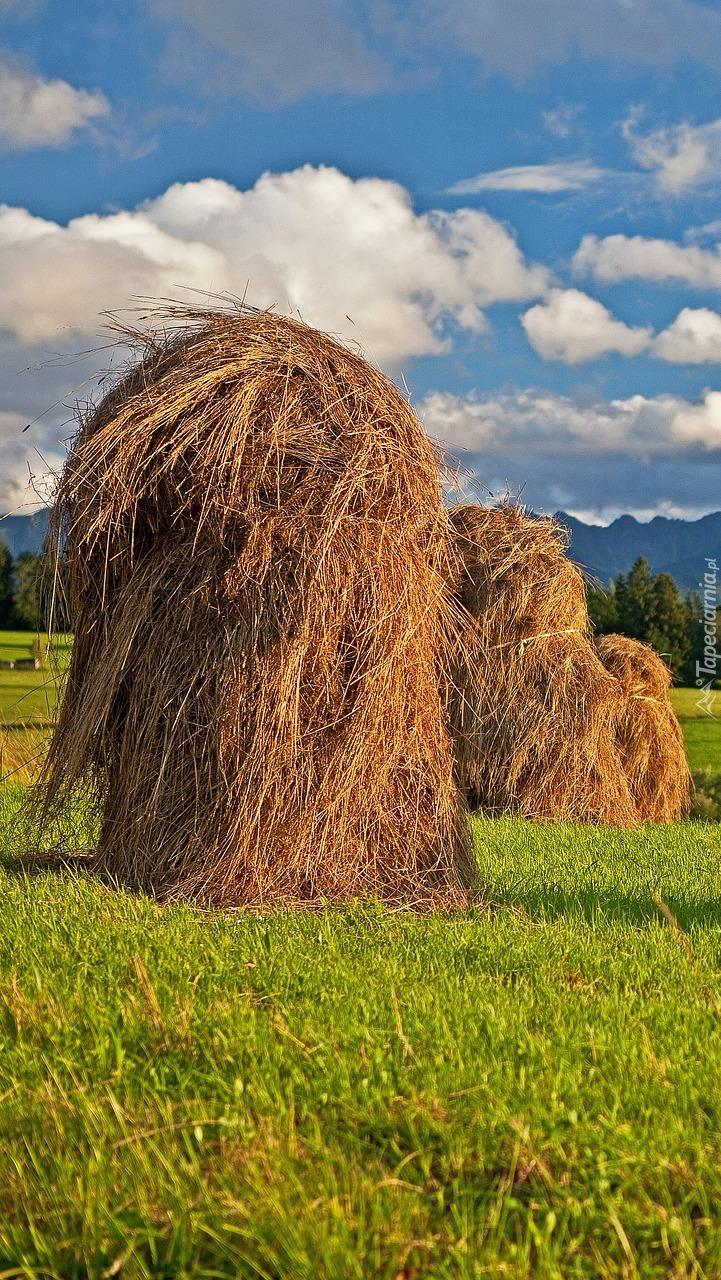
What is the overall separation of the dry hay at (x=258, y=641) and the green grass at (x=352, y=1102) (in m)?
0.97

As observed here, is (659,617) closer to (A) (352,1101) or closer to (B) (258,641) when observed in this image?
(B) (258,641)

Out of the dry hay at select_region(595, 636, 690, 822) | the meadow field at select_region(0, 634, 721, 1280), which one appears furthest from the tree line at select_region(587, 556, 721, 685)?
the meadow field at select_region(0, 634, 721, 1280)

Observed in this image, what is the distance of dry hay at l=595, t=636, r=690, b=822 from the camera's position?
1422 centimetres

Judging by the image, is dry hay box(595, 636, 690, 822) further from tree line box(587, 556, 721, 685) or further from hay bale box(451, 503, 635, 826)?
tree line box(587, 556, 721, 685)

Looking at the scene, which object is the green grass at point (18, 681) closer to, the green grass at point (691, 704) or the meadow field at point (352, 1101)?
the meadow field at point (352, 1101)

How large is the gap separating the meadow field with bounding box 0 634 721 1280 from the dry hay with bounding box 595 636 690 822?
372 inches

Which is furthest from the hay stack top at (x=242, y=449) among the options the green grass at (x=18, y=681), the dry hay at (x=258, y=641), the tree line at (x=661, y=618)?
the tree line at (x=661, y=618)

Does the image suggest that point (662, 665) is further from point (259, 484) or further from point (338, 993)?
point (338, 993)

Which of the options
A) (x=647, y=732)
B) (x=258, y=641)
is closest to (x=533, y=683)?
(x=647, y=732)

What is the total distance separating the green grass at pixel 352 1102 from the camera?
2.30 m

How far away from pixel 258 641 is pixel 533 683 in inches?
299

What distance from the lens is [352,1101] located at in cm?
287

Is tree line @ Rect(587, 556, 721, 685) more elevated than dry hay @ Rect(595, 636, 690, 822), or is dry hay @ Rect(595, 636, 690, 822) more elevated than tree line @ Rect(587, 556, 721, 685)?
tree line @ Rect(587, 556, 721, 685)

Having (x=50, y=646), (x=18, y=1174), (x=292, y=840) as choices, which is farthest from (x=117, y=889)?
(x=18, y=1174)
